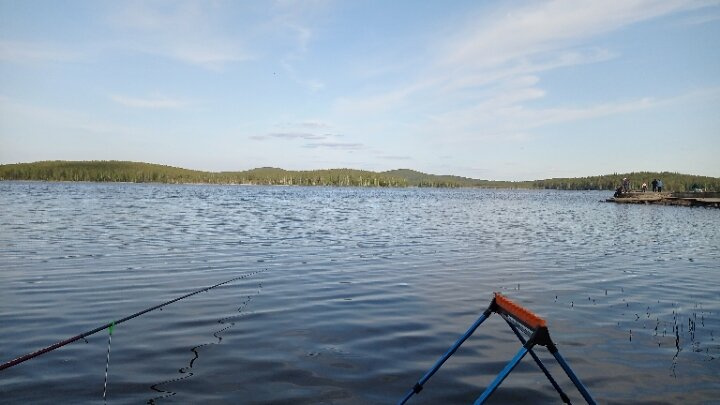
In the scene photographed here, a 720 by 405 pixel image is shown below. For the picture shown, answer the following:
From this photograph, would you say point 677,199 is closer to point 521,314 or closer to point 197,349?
point 197,349

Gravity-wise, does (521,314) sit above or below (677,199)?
below

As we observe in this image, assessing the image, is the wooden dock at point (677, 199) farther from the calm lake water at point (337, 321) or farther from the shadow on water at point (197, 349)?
the shadow on water at point (197, 349)

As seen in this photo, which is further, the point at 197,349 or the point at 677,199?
the point at 677,199

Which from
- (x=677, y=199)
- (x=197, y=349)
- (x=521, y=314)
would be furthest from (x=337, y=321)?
(x=677, y=199)

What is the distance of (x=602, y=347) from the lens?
32.8ft

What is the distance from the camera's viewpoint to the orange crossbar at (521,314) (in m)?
4.38

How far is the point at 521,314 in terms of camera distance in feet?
15.6

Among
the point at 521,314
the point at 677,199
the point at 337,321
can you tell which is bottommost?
the point at 337,321

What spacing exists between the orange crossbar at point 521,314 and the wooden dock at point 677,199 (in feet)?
289

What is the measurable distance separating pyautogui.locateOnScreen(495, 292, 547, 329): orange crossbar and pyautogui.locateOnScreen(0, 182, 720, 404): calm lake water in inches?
104

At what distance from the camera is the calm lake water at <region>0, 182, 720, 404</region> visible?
25.0 ft

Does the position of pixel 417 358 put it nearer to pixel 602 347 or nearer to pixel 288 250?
pixel 602 347

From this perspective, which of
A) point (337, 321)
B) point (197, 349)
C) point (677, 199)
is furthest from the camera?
point (677, 199)

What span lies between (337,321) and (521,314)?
7.25 m
